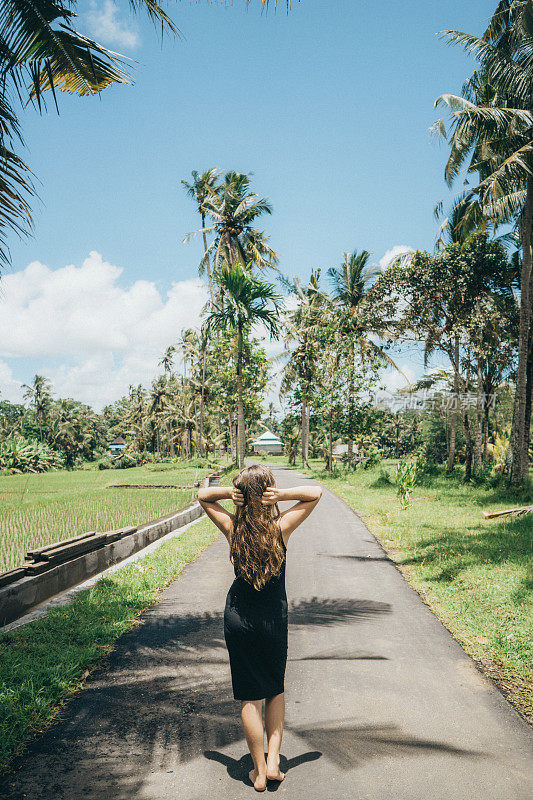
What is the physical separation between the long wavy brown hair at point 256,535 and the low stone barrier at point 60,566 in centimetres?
380

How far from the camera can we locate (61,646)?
4691 mm

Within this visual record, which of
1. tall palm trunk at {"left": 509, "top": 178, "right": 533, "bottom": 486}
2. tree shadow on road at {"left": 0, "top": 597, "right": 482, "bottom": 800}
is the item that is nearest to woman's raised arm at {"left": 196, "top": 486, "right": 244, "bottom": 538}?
tree shadow on road at {"left": 0, "top": 597, "right": 482, "bottom": 800}

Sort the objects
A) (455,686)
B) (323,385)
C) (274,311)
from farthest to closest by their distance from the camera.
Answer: (323,385) < (274,311) < (455,686)

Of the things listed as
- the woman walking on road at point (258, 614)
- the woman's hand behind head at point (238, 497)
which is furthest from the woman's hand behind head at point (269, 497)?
the woman's hand behind head at point (238, 497)

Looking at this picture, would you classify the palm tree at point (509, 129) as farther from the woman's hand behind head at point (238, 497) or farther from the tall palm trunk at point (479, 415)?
the woman's hand behind head at point (238, 497)

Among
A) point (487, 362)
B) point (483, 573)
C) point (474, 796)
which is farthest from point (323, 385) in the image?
point (474, 796)

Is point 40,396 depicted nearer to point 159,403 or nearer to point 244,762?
point 159,403

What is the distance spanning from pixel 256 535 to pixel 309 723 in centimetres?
150

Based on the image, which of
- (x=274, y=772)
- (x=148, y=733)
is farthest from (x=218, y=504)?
(x=148, y=733)

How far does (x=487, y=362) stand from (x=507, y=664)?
21.6 meters

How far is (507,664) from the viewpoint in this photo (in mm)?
4621

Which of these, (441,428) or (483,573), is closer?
(483,573)

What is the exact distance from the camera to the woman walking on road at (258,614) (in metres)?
2.96

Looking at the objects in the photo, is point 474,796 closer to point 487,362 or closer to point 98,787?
point 98,787
